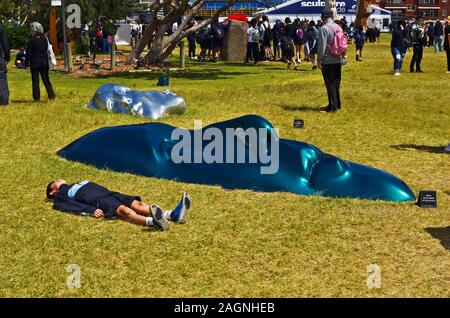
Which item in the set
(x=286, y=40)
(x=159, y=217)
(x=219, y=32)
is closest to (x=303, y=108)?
(x=159, y=217)

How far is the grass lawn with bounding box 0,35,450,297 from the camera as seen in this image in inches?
213

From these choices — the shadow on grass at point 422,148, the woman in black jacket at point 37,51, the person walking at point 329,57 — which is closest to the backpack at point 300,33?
the person walking at point 329,57

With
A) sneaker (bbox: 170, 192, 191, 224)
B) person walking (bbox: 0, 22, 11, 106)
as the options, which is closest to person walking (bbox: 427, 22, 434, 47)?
person walking (bbox: 0, 22, 11, 106)

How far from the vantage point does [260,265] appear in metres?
5.84

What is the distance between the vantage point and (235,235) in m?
6.64

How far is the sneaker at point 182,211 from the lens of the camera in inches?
269

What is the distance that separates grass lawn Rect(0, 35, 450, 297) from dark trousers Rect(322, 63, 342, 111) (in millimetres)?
1711

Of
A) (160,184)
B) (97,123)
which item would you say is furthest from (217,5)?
(160,184)

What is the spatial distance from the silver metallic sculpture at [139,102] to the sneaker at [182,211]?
6.57m

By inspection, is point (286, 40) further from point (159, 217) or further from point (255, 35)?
point (159, 217)

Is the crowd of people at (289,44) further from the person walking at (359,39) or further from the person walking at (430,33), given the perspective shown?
the person walking at (430,33)

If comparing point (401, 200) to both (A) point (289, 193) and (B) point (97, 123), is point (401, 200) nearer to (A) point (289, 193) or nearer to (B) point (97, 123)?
(A) point (289, 193)
